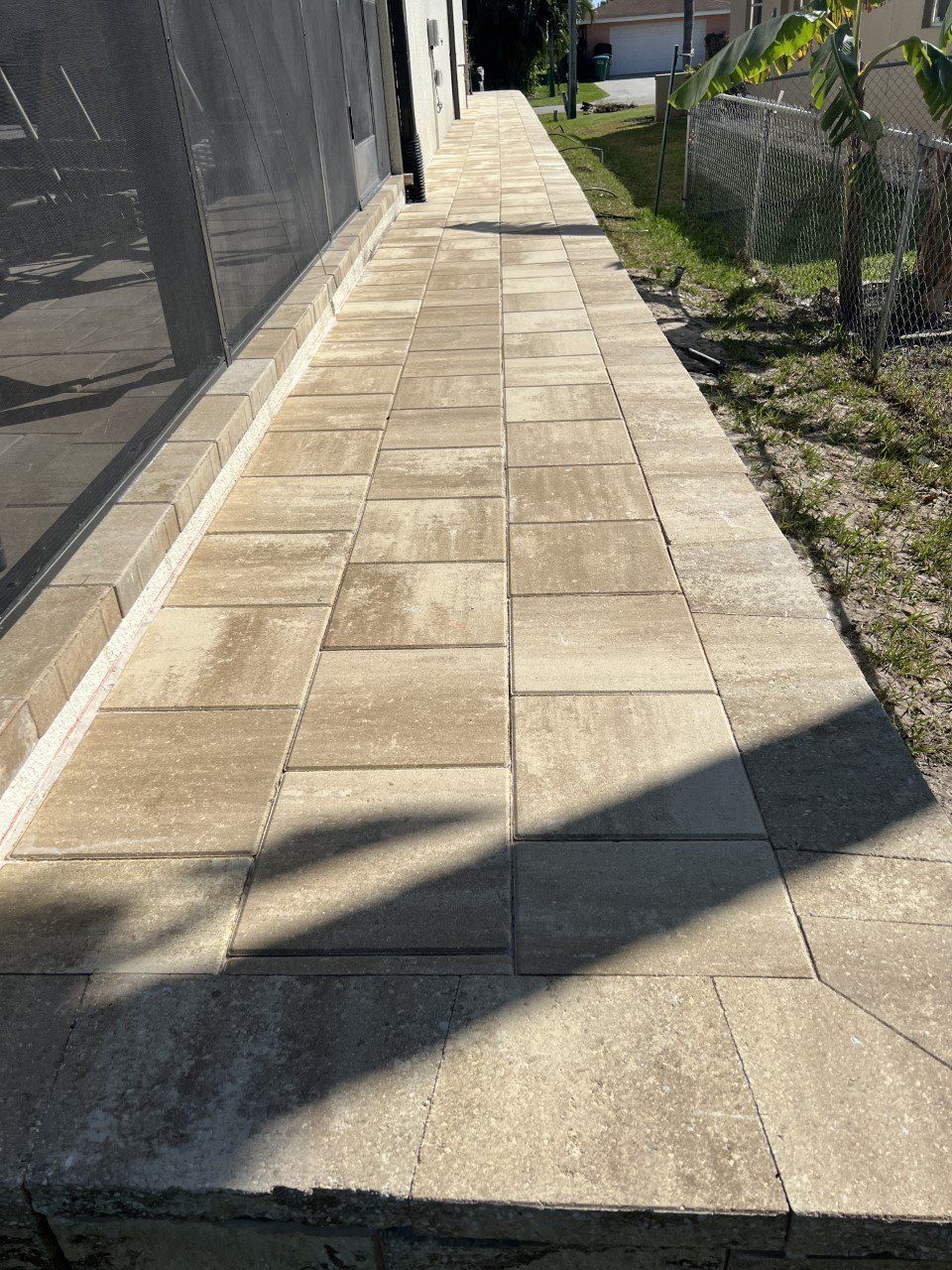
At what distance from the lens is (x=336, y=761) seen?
2.97 metres

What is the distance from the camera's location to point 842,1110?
195 cm

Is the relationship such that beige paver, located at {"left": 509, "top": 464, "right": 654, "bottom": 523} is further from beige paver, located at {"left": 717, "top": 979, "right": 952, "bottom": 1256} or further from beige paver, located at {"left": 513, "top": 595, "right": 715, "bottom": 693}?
beige paver, located at {"left": 717, "top": 979, "right": 952, "bottom": 1256}

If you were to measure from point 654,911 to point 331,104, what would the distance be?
838 centimetres

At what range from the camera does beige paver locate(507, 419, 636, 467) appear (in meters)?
5.04

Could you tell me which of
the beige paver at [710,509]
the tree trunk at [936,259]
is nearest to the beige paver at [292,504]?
the beige paver at [710,509]

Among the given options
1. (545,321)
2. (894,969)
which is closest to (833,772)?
(894,969)

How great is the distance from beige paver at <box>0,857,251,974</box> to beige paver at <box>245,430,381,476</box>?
110 inches

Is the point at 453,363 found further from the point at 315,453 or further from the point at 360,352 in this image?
A: the point at 315,453

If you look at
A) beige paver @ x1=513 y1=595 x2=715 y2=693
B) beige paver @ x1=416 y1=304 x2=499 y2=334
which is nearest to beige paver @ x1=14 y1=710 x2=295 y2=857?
beige paver @ x1=513 y1=595 x2=715 y2=693

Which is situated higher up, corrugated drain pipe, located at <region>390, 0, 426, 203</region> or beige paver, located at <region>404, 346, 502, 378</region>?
corrugated drain pipe, located at <region>390, 0, 426, 203</region>

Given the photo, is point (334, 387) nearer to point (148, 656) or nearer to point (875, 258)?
point (148, 656)

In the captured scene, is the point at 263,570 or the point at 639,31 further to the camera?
the point at 639,31

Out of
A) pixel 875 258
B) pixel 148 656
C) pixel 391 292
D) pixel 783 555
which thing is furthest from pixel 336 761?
pixel 875 258

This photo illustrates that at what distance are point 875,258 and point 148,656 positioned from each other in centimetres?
890
